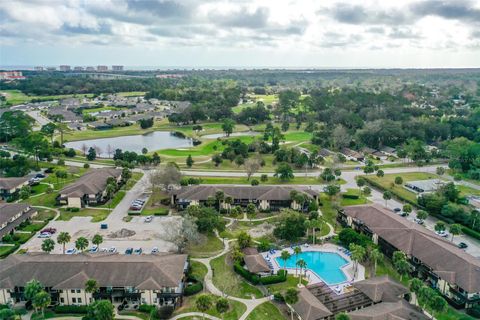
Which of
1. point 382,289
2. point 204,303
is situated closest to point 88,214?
point 204,303

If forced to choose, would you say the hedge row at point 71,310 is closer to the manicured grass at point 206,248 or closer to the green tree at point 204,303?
the green tree at point 204,303

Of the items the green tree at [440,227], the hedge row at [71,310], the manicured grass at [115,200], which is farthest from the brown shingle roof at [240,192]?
the hedge row at [71,310]

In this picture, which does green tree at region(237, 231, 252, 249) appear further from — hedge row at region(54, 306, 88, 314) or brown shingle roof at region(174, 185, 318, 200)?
hedge row at region(54, 306, 88, 314)

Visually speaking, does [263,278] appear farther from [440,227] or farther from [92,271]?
[440,227]

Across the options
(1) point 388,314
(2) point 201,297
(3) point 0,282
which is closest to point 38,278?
(3) point 0,282

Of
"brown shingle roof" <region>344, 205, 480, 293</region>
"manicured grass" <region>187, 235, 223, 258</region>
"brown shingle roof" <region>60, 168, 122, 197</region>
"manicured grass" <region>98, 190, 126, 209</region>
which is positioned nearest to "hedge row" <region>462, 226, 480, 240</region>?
"brown shingle roof" <region>344, 205, 480, 293</region>
